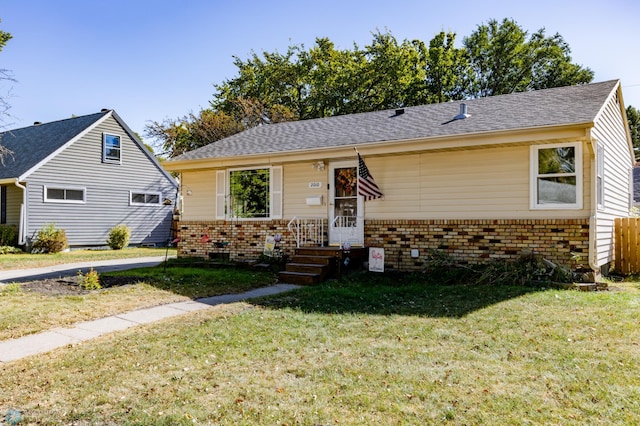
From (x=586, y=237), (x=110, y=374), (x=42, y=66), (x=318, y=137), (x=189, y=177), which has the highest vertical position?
(x=42, y=66)

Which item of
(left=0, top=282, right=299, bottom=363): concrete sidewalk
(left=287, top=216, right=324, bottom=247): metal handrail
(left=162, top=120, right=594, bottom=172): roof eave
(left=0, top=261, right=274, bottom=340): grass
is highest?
(left=162, top=120, right=594, bottom=172): roof eave

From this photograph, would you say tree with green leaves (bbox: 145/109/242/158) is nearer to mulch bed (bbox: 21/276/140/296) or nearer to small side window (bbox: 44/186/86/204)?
small side window (bbox: 44/186/86/204)

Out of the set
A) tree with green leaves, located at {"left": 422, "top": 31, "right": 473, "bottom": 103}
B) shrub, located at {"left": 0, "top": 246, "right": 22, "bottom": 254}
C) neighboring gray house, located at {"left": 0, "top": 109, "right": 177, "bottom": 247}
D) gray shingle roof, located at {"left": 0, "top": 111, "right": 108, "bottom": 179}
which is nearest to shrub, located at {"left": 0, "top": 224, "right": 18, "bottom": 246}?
neighboring gray house, located at {"left": 0, "top": 109, "right": 177, "bottom": 247}

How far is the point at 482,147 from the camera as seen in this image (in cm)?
916

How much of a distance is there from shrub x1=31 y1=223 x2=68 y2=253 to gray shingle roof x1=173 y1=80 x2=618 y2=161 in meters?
7.62

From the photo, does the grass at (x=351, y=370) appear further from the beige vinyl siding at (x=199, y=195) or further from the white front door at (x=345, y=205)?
the beige vinyl siding at (x=199, y=195)

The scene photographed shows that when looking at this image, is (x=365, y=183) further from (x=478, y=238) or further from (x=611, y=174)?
(x=611, y=174)

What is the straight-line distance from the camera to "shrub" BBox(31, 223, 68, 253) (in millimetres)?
16344

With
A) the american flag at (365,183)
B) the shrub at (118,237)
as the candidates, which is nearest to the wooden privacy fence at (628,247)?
the american flag at (365,183)

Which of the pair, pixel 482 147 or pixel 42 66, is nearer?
pixel 482 147

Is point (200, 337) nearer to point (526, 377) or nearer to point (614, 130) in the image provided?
point (526, 377)

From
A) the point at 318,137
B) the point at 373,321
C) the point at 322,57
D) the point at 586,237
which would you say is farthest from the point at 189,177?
the point at 322,57

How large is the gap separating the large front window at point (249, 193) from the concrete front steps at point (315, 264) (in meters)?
2.31

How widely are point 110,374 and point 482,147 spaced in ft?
25.8
